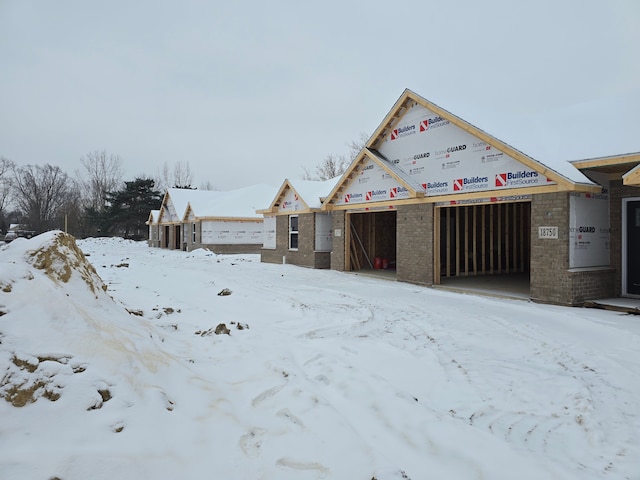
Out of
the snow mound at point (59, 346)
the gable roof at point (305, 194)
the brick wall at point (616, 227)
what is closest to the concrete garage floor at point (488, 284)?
the brick wall at point (616, 227)

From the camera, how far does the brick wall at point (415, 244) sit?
1311 centimetres

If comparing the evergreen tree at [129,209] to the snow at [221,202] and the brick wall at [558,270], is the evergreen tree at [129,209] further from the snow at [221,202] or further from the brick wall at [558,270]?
the brick wall at [558,270]

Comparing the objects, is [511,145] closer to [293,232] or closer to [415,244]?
[415,244]

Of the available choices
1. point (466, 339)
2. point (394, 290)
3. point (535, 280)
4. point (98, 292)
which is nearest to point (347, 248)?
point (394, 290)

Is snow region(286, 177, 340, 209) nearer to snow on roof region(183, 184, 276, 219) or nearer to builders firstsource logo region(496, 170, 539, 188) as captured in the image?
builders firstsource logo region(496, 170, 539, 188)

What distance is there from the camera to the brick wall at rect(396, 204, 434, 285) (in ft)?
43.0

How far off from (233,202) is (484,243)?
2031cm

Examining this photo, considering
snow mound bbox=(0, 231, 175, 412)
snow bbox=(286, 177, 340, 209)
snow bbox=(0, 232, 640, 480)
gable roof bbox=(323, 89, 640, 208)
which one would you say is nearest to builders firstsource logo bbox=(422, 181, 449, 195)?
gable roof bbox=(323, 89, 640, 208)

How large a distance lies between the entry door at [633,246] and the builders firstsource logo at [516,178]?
231 cm

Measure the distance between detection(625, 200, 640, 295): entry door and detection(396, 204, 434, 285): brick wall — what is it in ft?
16.0

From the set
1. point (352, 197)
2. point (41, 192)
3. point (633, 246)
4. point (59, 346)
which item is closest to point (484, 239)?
point (352, 197)

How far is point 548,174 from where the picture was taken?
31.6 ft

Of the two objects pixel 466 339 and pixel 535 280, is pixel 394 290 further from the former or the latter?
pixel 466 339

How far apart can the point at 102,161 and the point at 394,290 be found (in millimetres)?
63706
